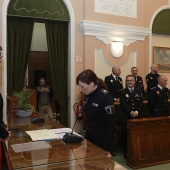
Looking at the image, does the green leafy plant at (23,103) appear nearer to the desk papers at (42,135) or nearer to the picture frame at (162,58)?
the desk papers at (42,135)

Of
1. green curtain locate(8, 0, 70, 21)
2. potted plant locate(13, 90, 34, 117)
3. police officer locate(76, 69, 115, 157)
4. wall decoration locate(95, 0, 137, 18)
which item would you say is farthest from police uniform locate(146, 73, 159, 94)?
police officer locate(76, 69, 115, 157)

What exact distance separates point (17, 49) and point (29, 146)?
3.49 meters

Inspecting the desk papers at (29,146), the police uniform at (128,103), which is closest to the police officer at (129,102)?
the police uniform at (128,103)

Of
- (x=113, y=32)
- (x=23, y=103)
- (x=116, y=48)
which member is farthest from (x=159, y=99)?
(x=23, y=103)

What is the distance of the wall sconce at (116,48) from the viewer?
580 centimetres

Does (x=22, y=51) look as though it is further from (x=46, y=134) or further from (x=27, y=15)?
(x=46, y=134)

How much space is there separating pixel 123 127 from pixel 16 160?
9.54ft

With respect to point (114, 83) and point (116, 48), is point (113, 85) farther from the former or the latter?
point (116, 48)

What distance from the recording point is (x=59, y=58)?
5453 millimetres

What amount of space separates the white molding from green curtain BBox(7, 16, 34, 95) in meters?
1.25

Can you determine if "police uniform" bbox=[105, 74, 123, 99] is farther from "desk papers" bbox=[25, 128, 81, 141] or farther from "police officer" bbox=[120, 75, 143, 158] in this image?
"desk papers" bbox=[25, 128, 81, 141]

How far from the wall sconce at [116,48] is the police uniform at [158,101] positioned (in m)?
1.69

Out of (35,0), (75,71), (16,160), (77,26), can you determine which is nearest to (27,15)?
(35,0)

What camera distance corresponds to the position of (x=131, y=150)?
3688 millimetres
